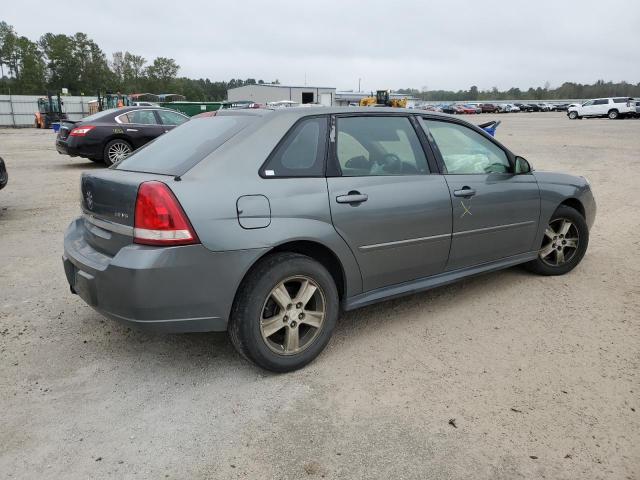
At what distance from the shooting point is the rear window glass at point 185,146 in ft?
10.1

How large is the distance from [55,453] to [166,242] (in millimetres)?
1128

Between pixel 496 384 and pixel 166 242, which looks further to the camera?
pixel 496 384

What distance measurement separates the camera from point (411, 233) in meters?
3.61

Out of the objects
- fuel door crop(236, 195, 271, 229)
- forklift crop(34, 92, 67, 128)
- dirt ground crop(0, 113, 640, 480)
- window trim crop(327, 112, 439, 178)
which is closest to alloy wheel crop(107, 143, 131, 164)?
dirt ground crop(0, 113, 640, 480)

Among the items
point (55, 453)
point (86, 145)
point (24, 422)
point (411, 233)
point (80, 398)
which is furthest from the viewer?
point (86, 145)

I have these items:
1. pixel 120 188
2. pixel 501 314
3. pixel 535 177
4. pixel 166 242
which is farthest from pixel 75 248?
pixel 535 177

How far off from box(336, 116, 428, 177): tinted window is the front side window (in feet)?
0.78

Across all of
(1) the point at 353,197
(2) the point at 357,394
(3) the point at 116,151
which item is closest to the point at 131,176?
(1) the point at 353,197

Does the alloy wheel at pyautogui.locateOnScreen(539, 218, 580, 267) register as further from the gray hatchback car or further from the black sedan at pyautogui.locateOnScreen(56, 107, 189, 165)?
the black sedan at pyautogui.locateOnScreen(56, 107, 189, 165)

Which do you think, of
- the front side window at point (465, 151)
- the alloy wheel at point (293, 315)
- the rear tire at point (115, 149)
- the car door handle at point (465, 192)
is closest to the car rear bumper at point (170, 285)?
the alloy wheel at point (293, 315)

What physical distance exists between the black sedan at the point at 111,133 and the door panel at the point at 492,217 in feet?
31.0

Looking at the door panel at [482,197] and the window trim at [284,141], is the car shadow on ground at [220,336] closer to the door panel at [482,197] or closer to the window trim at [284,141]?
the door panel at [482,197]

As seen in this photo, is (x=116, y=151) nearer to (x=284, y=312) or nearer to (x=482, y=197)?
(x=482, y=197)

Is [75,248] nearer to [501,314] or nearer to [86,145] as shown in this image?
[501,314]
